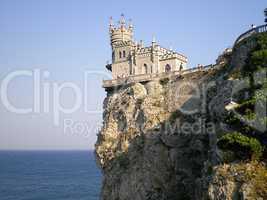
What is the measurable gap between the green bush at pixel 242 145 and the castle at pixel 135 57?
81.6 ft

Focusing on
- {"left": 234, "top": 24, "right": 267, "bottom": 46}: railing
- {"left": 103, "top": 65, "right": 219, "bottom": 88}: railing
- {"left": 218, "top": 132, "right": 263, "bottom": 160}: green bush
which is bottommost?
{"left": 218, "top": 132, "right": 263, "bottom": 160}: green bush

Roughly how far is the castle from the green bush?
979 inches

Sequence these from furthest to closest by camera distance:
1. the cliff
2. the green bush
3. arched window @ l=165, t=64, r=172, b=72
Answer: arched window @ l=165, t=64, r=172, b=72, the cliff, the green bush

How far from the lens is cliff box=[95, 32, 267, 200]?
36.2m

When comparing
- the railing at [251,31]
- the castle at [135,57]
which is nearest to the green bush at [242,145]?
the railing at [251,31]

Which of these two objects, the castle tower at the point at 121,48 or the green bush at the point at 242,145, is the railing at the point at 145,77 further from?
the green bush at the point at 242,145

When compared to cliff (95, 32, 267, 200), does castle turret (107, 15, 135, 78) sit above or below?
above

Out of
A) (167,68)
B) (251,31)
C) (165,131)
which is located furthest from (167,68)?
(251,31)

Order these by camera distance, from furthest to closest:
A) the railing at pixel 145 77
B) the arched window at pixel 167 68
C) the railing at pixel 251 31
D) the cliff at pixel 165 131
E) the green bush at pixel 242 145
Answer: the arched window at pixel 167 68, the railing at pixel 145 77, the cliff at pixel 165 131, the railing at pixel 251 31, the green bush at pixel 242 145

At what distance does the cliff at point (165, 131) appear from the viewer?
36.2 meters

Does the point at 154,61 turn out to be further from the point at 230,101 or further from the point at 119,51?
the point at 230,101

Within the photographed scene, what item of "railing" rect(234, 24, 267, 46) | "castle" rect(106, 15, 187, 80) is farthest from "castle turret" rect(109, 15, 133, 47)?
"railing" rect(234, 24, 267, 46)

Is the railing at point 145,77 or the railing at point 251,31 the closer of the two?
the railing at point 251,31

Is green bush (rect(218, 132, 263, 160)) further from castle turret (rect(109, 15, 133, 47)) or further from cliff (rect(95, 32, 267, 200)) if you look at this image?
castle turret (rect(109, 15, 133, 47))
